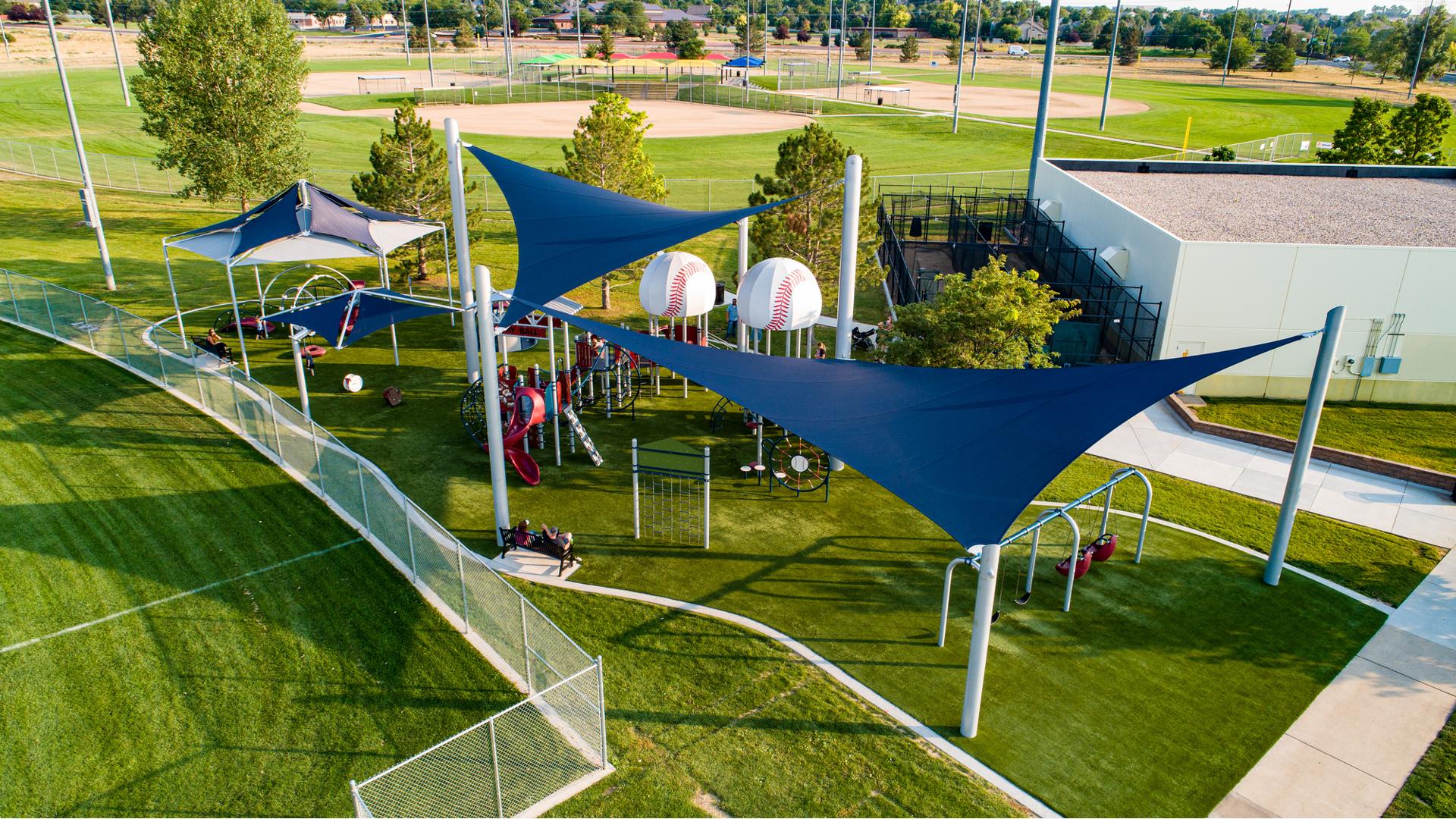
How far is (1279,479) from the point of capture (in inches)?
763

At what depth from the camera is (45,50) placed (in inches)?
3617

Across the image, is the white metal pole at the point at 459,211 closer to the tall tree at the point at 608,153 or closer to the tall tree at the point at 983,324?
the tall tree at the point at 608,153

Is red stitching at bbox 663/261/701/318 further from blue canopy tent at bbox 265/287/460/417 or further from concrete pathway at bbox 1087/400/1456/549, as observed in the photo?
concrete pathway at bbox 1087/400/1456/549

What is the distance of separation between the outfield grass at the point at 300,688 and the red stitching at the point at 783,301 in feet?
24.4

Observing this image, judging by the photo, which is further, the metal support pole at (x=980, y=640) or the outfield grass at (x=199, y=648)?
the metal support pole at (x=980, y=640)

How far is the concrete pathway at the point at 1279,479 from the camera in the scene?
1781cm

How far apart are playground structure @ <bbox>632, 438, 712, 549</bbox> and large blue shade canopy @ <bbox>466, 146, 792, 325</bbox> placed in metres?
3.54

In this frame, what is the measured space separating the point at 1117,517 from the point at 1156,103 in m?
81.7

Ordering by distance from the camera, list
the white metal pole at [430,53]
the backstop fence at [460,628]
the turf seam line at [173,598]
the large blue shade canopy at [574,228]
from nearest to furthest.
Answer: the backstop fence at [460,628] < the turf seam line at [173,598] < the large blue shade canopy at [574,228] < the white metal pole at [430,53]

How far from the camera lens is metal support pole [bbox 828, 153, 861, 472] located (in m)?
17.7

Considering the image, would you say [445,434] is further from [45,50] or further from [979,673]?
[45,50]

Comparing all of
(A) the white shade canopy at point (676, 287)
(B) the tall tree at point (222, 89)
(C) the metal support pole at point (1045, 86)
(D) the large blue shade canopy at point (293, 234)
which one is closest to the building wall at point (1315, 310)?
(A) the white shade canopy at point (676, 287)

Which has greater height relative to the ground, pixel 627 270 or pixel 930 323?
pixel 930 323

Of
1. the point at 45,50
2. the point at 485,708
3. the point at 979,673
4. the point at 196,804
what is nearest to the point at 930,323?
the point at 979,673
